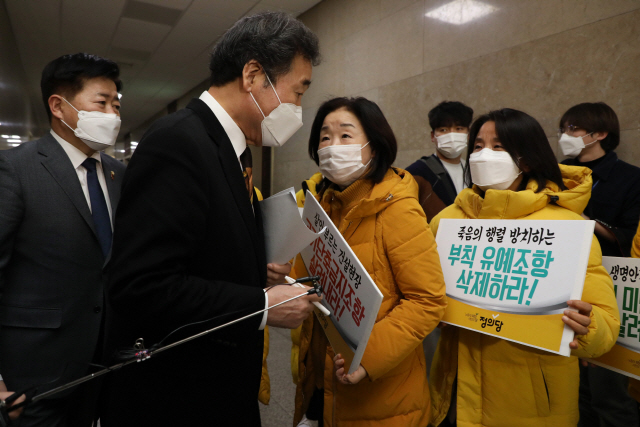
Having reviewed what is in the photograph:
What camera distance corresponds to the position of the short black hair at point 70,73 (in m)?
1.76

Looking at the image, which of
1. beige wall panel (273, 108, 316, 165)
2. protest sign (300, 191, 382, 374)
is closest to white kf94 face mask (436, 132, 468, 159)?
protest sign (300, 191, 382, 374)

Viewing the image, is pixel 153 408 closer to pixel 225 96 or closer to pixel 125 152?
pixel 225 96

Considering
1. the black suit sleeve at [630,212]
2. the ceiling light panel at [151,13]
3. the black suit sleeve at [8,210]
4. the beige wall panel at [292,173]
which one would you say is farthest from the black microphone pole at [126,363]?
the ceiling light panel at [151,13]

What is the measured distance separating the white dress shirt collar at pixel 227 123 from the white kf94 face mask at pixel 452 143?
2.05m

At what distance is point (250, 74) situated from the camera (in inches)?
44.1

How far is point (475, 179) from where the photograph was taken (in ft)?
5.17

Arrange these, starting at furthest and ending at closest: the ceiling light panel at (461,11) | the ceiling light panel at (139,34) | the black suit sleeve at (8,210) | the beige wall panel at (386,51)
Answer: the ceiling light panel at (139,34) → the beige wall panel at (386,51) → the ceiling light panel at (461,11) → the black suit sleeve at (8,210)

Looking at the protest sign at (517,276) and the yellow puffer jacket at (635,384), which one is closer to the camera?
the protest sign at (517,276)

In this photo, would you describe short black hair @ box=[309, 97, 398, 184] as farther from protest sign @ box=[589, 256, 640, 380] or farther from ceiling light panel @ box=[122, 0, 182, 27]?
ceiling light panel @ box=[122, 0, 182, 27]

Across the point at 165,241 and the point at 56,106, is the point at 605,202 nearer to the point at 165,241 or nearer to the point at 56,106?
the point at 165,241

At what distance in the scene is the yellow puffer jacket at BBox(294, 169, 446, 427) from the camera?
127cm

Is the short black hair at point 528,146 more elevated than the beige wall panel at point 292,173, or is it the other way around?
the short black hair at point 528,146

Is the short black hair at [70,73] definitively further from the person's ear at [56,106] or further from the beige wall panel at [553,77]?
the beige wall panel at [553,77]

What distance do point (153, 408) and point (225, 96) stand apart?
33.1 inches
